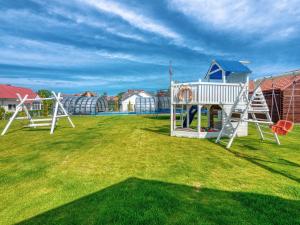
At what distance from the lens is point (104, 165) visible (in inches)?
251

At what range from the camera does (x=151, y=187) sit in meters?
4.65

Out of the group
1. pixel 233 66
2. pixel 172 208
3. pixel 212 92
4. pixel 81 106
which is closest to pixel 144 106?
pixel 81 106

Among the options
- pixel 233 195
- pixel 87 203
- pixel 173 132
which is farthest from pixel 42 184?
pixel 173 132

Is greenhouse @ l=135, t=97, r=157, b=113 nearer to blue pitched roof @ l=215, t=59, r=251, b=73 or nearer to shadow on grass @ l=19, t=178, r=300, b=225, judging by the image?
blue pitched roof @ l=215, t=59, r=251, b=73

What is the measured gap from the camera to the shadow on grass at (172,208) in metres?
3.42

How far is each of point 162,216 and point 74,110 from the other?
36187mm

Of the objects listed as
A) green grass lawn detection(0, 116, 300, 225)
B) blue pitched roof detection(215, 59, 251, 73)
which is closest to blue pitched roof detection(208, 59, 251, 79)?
blue pitched roof detection(215, 59, 251, 73)

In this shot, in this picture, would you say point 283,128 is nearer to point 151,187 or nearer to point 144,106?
point 151,187

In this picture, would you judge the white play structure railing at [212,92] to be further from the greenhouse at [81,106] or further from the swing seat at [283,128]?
the greenhouse at [81,106]

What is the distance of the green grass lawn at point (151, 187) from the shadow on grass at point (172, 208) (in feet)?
0.05

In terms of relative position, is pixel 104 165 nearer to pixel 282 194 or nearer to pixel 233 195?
pixel 233 195

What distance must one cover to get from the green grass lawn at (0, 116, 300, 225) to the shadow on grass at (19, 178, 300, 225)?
2cm

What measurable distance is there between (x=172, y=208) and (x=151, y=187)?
0.97m

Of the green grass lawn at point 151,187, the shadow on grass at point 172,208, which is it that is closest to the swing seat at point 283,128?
the green grass lawn at point 151,187
